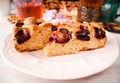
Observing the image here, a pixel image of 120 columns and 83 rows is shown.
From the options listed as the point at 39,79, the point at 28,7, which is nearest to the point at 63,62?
the point at 39,79

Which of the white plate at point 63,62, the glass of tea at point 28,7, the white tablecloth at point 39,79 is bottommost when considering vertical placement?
the white tablecloth at point 39,79

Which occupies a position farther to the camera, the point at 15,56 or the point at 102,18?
the point at 102,18

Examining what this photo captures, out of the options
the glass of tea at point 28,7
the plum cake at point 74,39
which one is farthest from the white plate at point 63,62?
the glass of tea at point 28,7

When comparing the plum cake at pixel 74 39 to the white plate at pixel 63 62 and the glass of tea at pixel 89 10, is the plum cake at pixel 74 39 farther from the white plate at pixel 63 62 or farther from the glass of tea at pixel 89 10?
the glass of tea at pixel 89 10

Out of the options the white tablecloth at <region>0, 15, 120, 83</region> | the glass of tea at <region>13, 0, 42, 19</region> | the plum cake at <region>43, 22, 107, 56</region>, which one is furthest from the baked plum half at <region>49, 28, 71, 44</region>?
the glass of tea at <region>13, 0, 42, 19</region>

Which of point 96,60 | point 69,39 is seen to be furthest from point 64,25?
point 96,60

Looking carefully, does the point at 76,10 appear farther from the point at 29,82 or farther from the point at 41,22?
the point at 29,82

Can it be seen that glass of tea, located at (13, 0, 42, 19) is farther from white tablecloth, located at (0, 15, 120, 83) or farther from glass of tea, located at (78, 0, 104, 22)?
white tablecloth, located at (0, 15, 120, 83)
